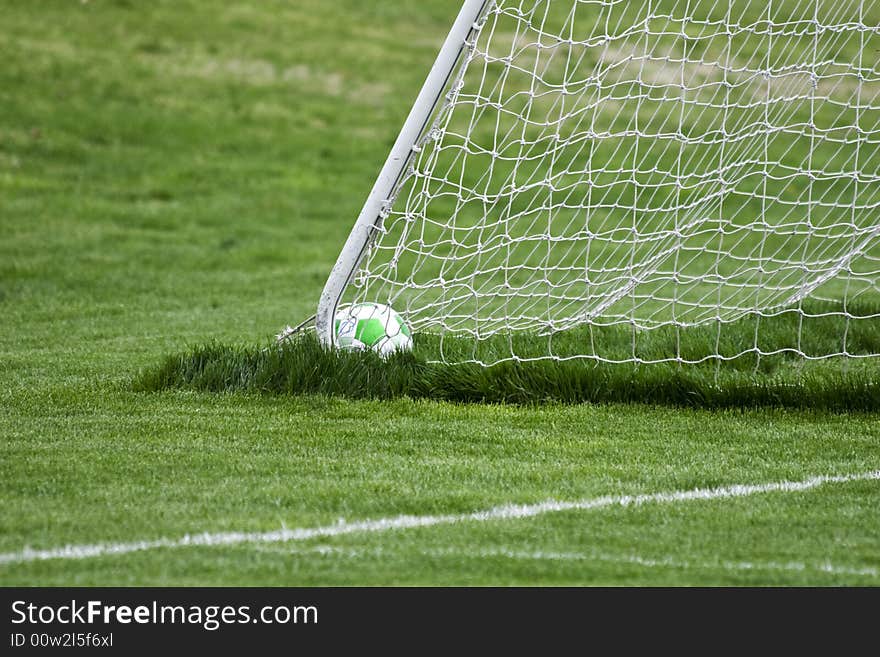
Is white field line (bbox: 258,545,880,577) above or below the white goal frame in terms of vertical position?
below

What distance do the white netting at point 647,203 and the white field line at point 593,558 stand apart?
2276mm

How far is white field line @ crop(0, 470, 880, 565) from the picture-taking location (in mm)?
3541

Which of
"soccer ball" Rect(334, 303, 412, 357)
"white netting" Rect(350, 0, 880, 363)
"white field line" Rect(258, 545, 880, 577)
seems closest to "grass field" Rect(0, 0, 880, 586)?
"white field line" Rect(258, 545, 880, 577)

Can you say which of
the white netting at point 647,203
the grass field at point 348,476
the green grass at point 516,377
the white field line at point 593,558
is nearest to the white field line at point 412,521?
the grass field at point 348,476

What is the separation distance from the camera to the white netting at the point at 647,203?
238 inches

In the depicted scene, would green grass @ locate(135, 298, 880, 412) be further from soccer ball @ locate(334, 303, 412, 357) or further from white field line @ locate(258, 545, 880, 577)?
white field line @ locate(258, 545, 880, 577)

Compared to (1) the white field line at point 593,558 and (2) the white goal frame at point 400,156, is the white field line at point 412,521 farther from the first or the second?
(2) the white goal frame at point 400,156

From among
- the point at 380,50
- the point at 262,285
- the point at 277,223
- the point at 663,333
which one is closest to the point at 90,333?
the point at 262,285

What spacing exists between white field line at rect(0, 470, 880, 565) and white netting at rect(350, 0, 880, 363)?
1.49 metres

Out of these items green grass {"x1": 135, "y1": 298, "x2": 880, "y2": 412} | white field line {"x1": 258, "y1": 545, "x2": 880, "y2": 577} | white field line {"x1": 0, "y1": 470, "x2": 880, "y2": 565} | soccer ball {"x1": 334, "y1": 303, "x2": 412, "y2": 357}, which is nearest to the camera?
white field line {"x1": 258, "y1": 545, "x2": 880, "y2": 577}

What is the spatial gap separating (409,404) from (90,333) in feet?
10.8

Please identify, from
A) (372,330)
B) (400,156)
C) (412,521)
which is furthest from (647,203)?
(412,521)

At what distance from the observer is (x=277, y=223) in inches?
565

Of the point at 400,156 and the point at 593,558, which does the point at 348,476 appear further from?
the point at 400,156
